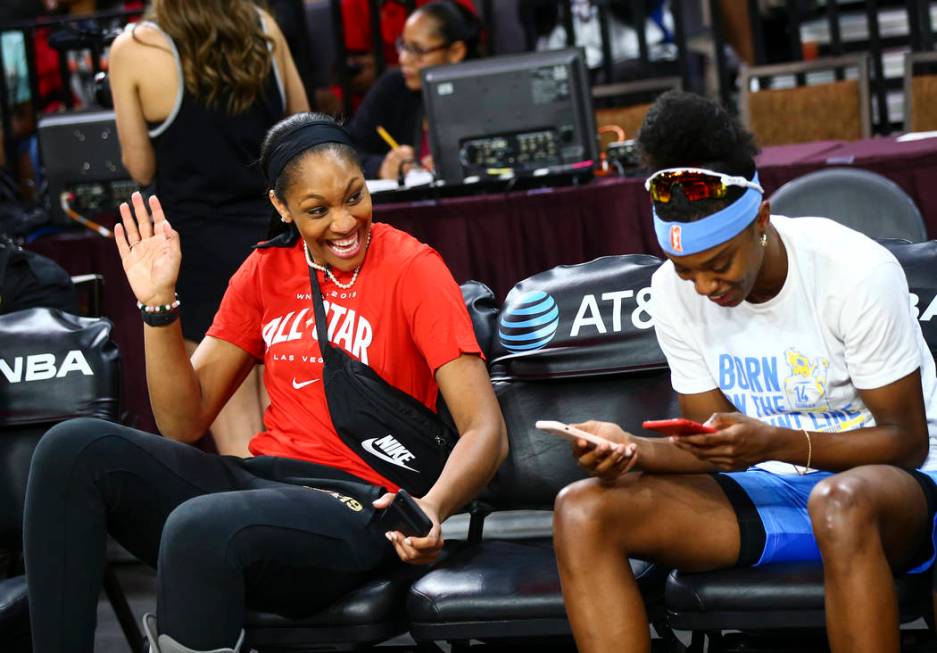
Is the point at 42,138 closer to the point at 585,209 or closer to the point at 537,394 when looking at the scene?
the point at 585,209

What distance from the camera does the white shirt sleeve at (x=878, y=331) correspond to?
244 cm

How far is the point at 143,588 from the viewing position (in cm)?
423

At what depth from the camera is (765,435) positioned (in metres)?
2.38

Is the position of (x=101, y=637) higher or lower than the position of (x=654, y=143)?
lower

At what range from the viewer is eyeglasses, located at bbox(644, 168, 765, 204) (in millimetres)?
2484

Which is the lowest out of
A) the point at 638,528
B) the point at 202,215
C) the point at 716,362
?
the point at 638,528

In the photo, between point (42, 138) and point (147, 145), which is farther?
point (42, 138)

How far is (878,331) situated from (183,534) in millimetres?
1264

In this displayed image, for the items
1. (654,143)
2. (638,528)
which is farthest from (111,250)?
(638,528)

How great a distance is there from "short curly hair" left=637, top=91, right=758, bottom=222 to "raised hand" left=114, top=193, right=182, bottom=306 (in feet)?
3.29

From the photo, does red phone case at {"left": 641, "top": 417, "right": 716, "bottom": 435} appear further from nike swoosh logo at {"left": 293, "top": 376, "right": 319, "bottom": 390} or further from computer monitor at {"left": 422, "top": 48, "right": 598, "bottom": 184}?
computer monitor at {"left": 422, "top": 48, "right": 598, "bottom": 184}

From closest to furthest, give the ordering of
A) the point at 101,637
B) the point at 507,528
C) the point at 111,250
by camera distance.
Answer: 1. the point at 101,637
2. the point at 507,528
3. the point at 111,250

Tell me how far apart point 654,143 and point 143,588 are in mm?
2255

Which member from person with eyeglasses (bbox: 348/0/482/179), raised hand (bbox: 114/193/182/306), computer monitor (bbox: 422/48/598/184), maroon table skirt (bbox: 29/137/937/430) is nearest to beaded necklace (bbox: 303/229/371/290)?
raised hand (bbox: 114/193/182/306)
